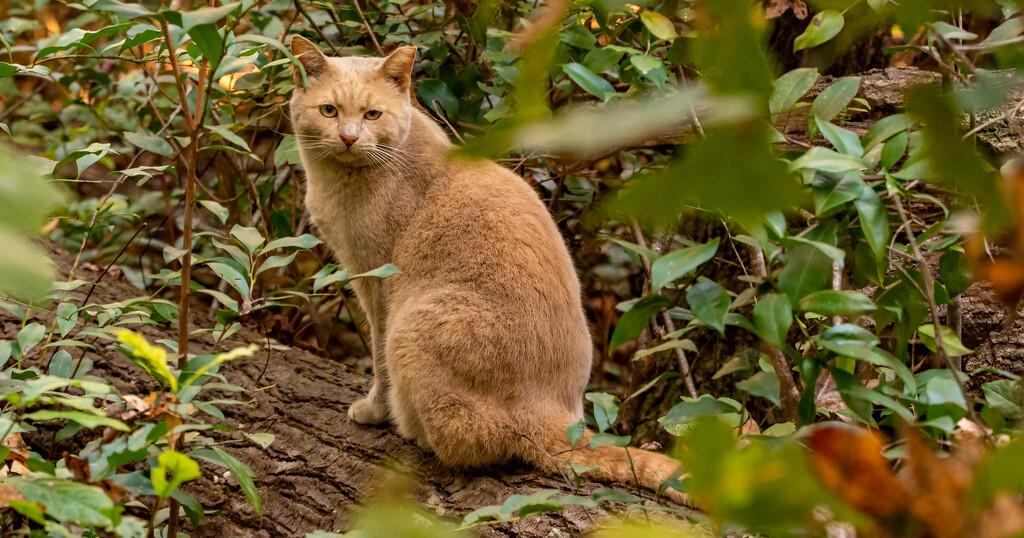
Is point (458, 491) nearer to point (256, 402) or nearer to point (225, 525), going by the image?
point (225, 525)

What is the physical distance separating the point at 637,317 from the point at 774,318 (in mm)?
261

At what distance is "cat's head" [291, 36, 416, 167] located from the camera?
11.1ft

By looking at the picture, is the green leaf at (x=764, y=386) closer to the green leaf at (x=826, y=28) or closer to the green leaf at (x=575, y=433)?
the green leaf at (x=575, y=433)

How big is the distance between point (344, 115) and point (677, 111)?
3154 mm

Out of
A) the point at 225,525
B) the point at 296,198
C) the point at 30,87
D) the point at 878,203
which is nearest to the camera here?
the point at 878,203

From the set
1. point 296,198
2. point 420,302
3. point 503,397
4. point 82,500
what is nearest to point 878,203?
point 82,500

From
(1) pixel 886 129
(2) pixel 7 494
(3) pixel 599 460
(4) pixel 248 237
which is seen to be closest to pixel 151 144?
(4) pixel 248 237

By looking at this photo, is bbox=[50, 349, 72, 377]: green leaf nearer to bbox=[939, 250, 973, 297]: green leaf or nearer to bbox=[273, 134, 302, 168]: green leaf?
bbox=[273, 134, 302, 168]: green leaf

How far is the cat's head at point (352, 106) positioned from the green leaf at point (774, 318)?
244 centimetres

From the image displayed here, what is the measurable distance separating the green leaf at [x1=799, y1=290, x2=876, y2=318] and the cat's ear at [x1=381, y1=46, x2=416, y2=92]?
8.33 ft

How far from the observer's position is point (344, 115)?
341cm

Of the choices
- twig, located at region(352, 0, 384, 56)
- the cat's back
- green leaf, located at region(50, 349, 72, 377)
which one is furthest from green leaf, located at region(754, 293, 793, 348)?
twig, located at region(352, 0, 384, 56)

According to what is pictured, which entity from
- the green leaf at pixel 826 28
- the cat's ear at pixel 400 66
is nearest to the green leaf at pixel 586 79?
the green leaf at pixel 826 28

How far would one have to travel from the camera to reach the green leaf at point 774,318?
4.09 feet
